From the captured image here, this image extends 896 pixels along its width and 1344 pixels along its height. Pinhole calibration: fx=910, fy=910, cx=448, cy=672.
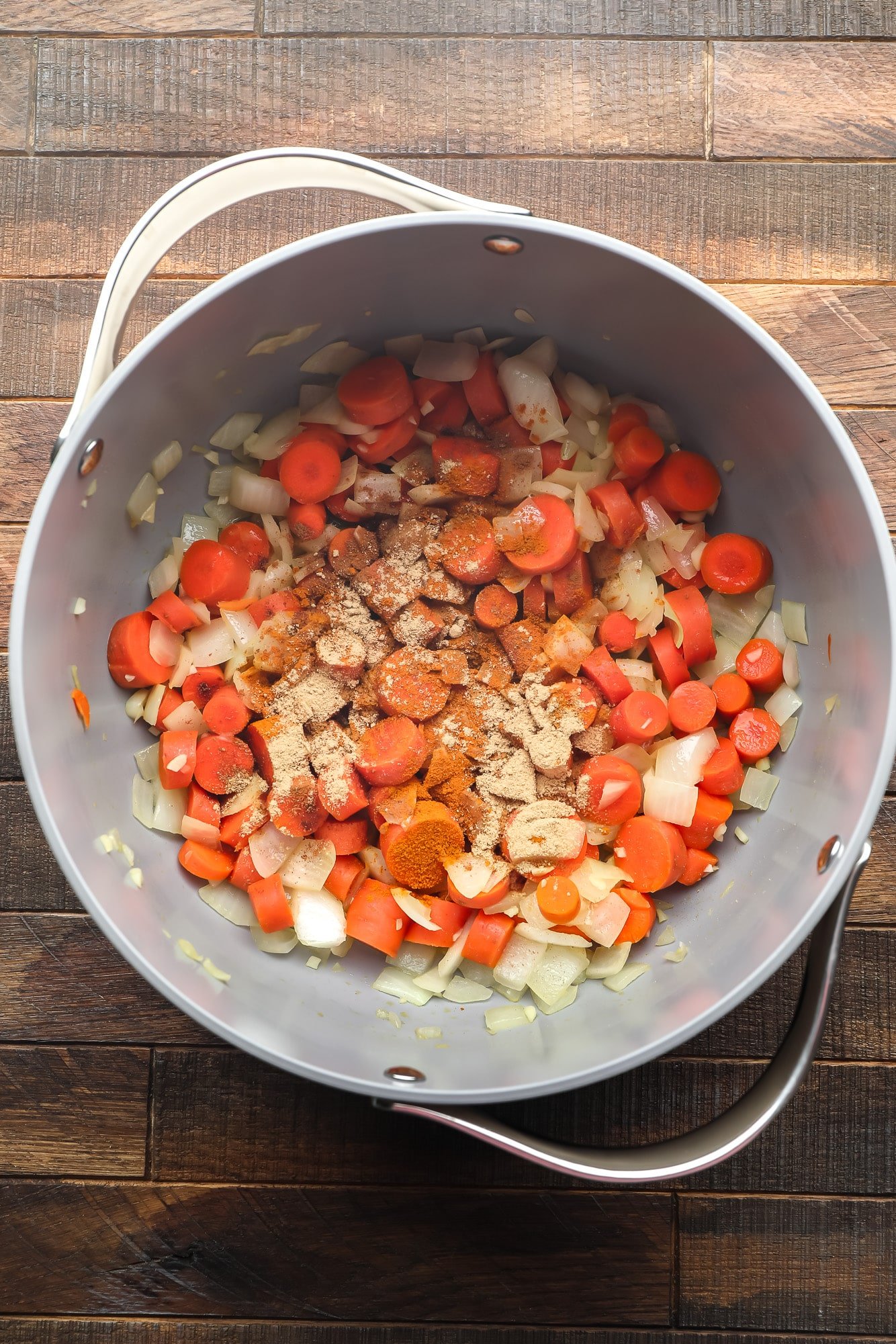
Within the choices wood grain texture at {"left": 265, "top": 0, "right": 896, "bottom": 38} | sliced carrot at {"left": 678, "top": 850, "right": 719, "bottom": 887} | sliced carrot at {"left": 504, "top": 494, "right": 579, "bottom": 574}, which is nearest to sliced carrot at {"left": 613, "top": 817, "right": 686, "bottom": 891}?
sliced carrot at {"left": 678, "top": 850, "right": 719, "bottom": 887}

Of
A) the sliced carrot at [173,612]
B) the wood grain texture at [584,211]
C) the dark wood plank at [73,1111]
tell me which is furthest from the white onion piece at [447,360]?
the dark wood plank at [73,1111]

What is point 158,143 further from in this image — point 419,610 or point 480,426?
point 419,610

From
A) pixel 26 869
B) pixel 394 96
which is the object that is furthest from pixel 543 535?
pixel 26 869

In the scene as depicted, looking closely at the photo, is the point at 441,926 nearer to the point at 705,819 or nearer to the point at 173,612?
the point at 705,819

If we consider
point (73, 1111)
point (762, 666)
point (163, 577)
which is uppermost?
point (163, 577)

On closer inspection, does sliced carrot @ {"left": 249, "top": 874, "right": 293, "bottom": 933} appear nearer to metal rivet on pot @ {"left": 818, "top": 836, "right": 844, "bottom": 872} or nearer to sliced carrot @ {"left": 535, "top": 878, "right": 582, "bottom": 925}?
sliced carrot @ {"left": 535, "top": 878, "right": 582, "bottom": 925}

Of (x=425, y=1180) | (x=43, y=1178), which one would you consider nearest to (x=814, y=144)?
(x=425, y=1180)
